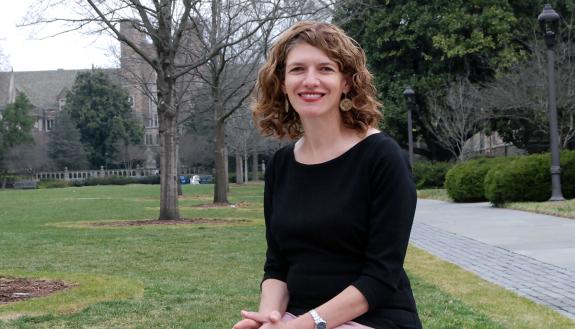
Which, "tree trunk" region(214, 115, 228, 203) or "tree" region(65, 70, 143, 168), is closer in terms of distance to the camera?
"tree trunk" region(214, 115, 228, 203)

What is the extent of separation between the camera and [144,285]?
8188mm

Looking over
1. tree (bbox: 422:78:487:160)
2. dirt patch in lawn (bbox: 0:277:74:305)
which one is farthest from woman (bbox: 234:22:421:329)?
tree (bbox: 422:78:487:160)

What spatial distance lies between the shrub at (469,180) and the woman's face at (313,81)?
19.9 metres

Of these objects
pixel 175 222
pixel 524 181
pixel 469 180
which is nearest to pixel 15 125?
pixel 469 180

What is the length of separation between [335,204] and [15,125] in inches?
2973

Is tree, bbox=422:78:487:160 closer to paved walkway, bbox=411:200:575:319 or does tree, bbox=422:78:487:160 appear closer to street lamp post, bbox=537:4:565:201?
street lamp post, bbox=537:4:565:201

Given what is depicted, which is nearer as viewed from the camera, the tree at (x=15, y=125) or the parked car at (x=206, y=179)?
the tree at (x=15, y=125)

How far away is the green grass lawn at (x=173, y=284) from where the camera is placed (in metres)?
6.19

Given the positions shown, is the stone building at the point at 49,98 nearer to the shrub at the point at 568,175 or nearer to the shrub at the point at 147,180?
the shrub at the point at 147,180

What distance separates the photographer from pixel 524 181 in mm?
19297

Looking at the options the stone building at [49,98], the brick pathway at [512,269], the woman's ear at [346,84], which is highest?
the stone building at [49,98]

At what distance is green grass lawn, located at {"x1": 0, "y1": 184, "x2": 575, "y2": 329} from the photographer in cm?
619

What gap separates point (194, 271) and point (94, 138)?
Result: 74226mm

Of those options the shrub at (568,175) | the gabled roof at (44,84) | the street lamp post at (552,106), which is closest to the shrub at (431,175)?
the shrub at (568,175)
